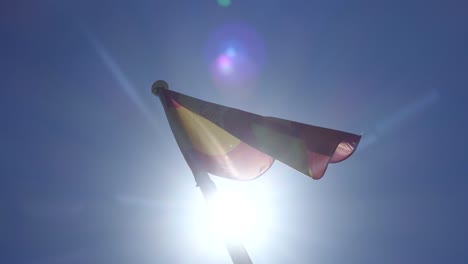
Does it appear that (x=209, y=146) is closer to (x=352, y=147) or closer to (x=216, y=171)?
(x=216, y=171)

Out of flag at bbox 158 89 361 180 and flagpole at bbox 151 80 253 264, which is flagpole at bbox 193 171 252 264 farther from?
flag at bbox 158 89 361 180

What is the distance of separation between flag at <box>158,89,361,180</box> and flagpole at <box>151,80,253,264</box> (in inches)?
7.2

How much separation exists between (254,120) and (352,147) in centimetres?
261

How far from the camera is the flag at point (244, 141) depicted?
888cm

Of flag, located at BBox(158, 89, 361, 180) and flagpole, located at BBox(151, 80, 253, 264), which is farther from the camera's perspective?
flag, located at BBox(158, 89, 361, 180)

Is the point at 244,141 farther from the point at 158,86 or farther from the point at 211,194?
the point at 158,86

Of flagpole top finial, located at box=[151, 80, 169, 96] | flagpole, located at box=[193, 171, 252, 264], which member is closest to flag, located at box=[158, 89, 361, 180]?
flagpole top finial, located at box=[151, 80, 169, 96]

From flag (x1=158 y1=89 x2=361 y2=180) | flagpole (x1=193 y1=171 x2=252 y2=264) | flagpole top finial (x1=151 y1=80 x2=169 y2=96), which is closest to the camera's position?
flagpole (x1=193 y1=171 x2=252 y2=264)

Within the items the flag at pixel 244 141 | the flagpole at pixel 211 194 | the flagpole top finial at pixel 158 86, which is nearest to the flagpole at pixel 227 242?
the flagpole at pixel 211 194

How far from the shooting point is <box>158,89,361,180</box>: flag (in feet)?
29.1

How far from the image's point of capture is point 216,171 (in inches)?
421

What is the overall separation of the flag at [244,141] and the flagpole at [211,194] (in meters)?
0.18

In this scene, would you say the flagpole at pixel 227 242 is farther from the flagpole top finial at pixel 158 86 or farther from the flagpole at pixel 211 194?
the flagpole top finial at pixel 158 86

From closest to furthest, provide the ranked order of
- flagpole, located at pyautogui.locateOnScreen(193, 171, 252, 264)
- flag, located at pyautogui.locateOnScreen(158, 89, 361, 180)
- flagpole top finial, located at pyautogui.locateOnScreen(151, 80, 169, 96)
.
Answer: flagpole, located at pyautogui.locateOnScreen(193, 171, 252, 264), flag, located at pyautogui.locateOnScreen(158, 89, 361, 180), flagpole top finial, located at pyautogui.locateOnScreen(151, 80, 169, 96)
